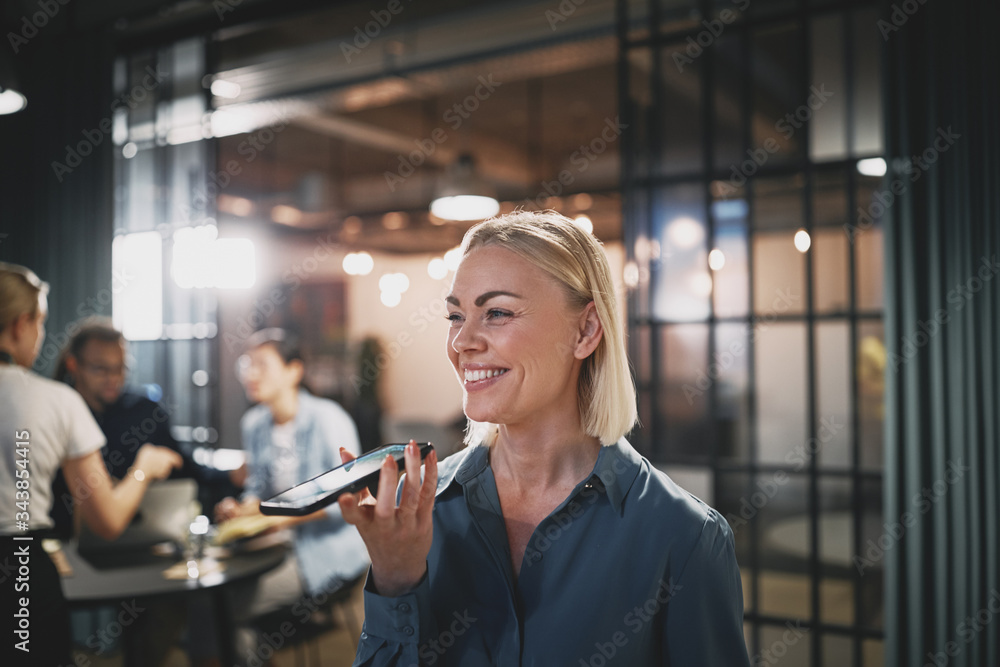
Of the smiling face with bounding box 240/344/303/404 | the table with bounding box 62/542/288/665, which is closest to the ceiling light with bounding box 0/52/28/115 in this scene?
the smiling face with bounding box 240/344/303/404

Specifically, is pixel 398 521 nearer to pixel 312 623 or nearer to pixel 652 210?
pixel 652 210

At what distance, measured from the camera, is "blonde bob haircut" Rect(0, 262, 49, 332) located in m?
2.01

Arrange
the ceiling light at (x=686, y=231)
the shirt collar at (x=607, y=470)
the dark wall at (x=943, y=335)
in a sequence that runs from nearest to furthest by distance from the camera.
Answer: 1. the shirt collar at (x=607, y=470)
2. the dark wall at (x=943, y=335)
3. the ceiling light at (x=686, y=231)

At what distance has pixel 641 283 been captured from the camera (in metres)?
3.26

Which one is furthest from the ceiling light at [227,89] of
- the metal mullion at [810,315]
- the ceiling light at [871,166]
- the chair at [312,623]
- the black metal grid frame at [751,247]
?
the ceiling light at [871,166]

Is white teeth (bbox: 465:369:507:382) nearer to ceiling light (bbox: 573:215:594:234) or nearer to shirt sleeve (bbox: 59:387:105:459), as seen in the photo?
ceiling light (bbox: 573:215:594:234)

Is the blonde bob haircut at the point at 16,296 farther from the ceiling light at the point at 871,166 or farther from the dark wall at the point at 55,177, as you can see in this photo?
the ceiling light at the point at 871,166

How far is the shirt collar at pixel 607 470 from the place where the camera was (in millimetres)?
1217

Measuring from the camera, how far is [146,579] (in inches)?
96.0

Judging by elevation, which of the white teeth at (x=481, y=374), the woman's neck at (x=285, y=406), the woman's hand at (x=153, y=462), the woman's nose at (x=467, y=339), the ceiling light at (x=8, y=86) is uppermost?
the ceiling light at (x=8, y=86)

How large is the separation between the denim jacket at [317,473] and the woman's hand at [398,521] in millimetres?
2122

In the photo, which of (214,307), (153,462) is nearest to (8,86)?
(153,462)

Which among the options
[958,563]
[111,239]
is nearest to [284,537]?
[111,239]

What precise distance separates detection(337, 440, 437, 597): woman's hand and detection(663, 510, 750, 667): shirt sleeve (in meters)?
0.43
